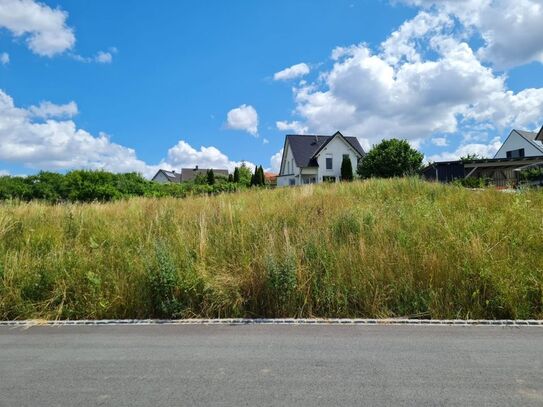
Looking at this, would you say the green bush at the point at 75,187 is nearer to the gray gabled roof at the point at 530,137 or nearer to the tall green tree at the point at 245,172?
the tall green tree at the point at 245,172

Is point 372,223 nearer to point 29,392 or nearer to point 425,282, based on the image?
point 425,282

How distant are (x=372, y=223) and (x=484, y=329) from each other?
326cm

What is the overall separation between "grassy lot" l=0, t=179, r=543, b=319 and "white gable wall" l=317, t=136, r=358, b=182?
45.9 metres

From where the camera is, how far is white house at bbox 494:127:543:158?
5891 centimetres

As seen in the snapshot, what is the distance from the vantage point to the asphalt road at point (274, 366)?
3.03 meters

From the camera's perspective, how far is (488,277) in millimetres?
5254

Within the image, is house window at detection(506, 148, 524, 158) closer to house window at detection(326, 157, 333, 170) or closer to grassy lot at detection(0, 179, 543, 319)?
house window at detection(326, 157, 333, 170)

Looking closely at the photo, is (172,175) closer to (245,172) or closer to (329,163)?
(245,172)

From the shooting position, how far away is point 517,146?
2511 inches

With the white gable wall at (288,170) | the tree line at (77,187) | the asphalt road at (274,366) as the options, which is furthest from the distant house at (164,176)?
the asphalt road at (274,366)

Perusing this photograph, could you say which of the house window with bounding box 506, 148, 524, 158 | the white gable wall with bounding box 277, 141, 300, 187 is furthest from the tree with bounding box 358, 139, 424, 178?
the house window with bounding box 506, 148, 524, 158

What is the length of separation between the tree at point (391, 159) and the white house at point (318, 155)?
305 inches

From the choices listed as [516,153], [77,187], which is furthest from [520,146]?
[77,187]

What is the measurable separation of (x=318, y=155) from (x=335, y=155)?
107 inches
